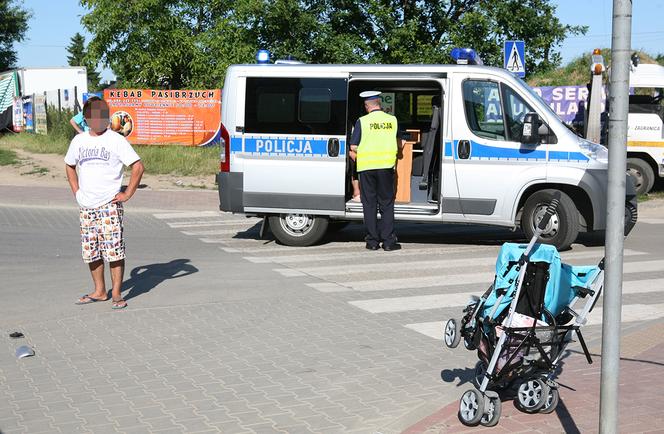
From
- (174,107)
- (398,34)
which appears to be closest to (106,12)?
(174,107)

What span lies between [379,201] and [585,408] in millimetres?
6320

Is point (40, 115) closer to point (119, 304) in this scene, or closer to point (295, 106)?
point (295, 106)

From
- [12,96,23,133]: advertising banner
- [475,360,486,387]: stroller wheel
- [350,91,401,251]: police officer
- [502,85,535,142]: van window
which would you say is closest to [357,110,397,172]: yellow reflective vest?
[350,91,401,251]: police officer

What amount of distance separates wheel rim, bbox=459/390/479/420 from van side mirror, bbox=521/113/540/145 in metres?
6.46

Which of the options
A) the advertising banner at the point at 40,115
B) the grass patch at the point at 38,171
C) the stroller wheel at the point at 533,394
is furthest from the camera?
the advertising banner at the point at 40,115

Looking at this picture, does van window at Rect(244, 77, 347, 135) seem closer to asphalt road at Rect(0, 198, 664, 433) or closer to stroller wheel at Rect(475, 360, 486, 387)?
asphalt road at Rect(0, 198, 664, 433)

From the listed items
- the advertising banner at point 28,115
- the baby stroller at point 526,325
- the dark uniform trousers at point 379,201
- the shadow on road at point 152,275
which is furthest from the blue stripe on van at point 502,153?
the advertising banner at point 28,115

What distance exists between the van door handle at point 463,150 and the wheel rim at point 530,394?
6.34 m

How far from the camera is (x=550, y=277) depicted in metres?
5.22

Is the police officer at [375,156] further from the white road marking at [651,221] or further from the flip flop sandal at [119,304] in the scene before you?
the white road marking at [651,221]

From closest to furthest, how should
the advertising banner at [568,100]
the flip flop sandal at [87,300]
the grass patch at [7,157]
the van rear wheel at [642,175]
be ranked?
1. the flip flop sandal at [87,300]
2. the van rear wheel at [642,175]
3. the advertising banner at [568,100]
4. the grass patch at [7,157]

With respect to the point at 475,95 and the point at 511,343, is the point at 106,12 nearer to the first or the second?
the point at 475,95

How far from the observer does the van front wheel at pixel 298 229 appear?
12172 millimetres

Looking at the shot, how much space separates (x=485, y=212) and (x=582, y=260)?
1328 mm
